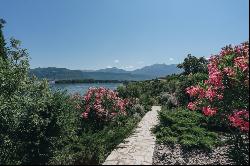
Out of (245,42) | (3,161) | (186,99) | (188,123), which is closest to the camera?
(245,42)

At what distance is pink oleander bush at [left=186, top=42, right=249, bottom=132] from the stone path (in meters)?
2.57

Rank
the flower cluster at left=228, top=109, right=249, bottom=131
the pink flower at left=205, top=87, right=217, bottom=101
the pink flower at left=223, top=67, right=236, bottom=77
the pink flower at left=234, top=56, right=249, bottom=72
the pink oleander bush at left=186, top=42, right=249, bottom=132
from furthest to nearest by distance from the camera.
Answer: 1. the pink flower at left=205, top=87, right=217, bottom=101
2. the pink flower at left=223, top=67, right=236, bottom=77
3. the pink oleander bush at left=186, top=42, right=249, bottom=132
4. the pink flower at left=234, top=56, right=249, bottom=72
5. the flower cluster at left=228, top=109, right=249, bottom=131

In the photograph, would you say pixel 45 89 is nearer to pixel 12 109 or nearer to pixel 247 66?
pixel 12 109

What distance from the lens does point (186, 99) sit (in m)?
27.9

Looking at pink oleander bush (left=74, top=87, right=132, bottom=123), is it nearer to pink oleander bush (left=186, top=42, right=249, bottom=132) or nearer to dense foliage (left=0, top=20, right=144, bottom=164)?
dense foliage (left=0, top=20, right=144, bottom=164)

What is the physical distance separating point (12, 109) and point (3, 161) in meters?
3.70

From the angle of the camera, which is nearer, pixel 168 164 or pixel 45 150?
pixel 168 164

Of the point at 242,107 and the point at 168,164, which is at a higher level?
the point at 242,107

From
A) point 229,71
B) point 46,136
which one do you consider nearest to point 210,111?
point 229,71

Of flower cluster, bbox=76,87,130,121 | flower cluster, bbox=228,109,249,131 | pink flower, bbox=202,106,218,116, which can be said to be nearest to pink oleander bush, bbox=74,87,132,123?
flower cluster, bbox=76,87,130,121

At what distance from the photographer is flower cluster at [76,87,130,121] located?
18953 mm

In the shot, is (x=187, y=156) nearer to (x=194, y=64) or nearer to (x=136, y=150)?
(x=136, y=150)

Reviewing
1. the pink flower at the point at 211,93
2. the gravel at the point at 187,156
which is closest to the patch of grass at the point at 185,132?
the gravel at the point at 187,156

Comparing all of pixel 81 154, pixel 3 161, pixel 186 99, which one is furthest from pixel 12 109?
pixel 186 99
